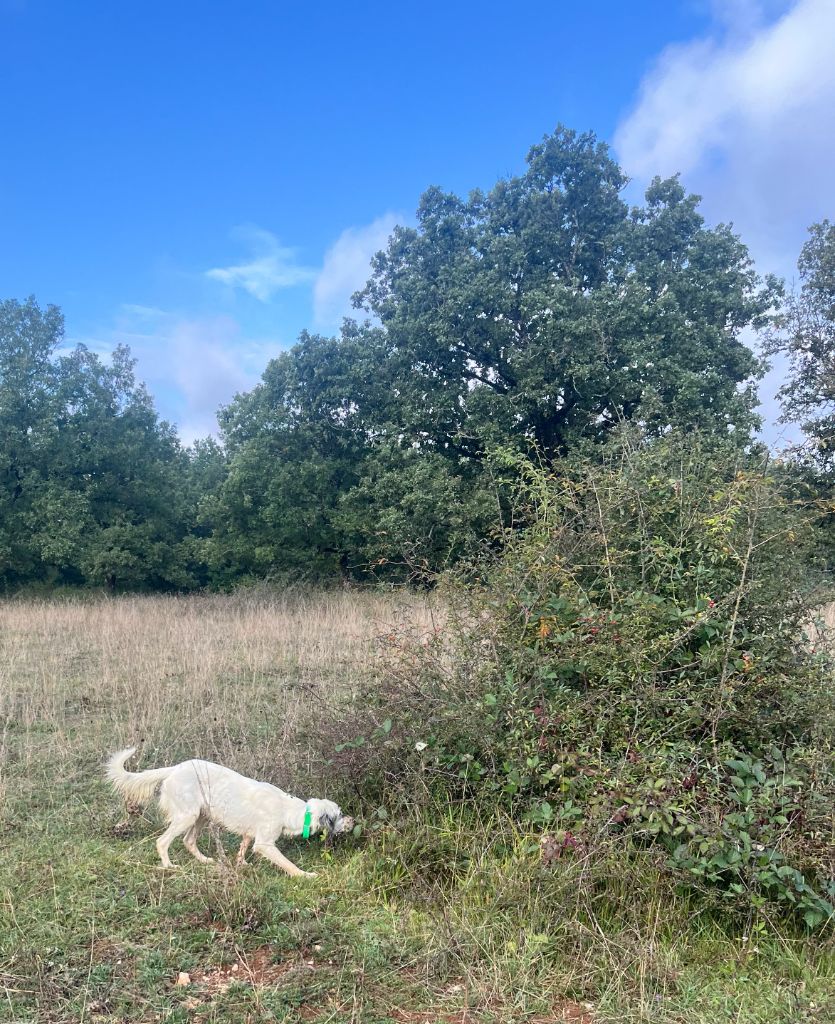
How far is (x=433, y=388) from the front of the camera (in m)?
17.3

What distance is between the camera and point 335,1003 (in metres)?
2.54

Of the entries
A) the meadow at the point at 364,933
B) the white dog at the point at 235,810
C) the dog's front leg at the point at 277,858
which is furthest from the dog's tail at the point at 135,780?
the dog's front leg at the point at 277,858

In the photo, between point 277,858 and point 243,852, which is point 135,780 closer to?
point 243,852

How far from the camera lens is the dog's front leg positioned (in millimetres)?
3500

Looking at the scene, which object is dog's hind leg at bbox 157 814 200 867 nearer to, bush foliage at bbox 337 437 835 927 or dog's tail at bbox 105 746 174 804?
dog's tail at bbox 105 746 174 804

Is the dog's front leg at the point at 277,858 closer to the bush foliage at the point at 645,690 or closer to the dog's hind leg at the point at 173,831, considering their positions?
the dog's hind leg at the point at 173,831

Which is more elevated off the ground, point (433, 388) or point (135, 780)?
point (433, 388)

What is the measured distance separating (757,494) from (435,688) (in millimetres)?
2269

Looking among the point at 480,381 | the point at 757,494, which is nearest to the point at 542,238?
the point at 480,381

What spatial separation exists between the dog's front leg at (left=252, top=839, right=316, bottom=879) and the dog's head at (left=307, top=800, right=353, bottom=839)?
0.24m

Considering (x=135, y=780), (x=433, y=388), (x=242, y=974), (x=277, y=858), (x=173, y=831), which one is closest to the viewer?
(x=242, y=974)

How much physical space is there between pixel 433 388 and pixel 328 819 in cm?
1439

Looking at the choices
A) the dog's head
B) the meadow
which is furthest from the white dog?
the meadow

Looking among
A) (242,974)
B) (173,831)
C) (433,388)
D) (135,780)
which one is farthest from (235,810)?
(433,388)
